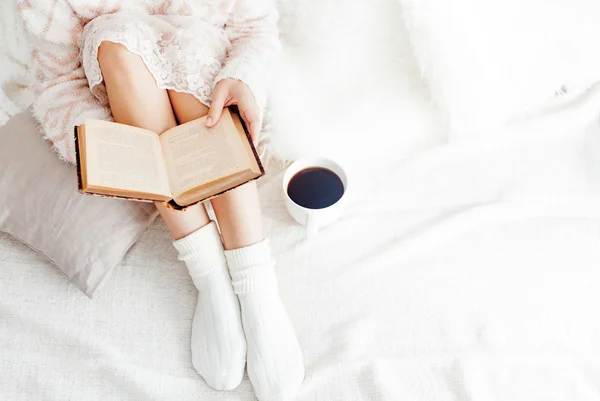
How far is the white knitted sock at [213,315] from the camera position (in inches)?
26.1

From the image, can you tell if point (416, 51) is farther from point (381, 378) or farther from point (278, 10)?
point (381, 378)

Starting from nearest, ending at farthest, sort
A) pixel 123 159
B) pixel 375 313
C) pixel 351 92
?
pixel 123 159 < pixel 375 313 < pixel 351 92

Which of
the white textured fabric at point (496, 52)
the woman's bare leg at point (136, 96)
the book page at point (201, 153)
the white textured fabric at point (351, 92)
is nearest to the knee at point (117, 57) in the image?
the woman's bare leg at point (136, 96)

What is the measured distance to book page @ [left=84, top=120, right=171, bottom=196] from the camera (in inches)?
22.4

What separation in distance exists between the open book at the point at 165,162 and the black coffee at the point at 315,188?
14cm

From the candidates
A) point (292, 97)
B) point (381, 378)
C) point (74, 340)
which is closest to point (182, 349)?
point (74, 340)

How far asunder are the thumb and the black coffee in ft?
0.52

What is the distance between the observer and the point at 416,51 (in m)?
0.78

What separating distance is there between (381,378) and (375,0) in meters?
0.56

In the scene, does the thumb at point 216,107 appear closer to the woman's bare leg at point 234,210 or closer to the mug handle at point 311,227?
the woman's bare leg at point 234,210

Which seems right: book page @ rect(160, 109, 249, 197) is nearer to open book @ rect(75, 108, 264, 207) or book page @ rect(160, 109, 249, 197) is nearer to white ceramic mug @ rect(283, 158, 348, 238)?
open book @ rect(75, 108, 264, 207)

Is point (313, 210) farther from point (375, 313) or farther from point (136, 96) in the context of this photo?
point (136, 96)

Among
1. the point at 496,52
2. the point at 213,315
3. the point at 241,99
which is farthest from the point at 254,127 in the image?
the point at 496,52

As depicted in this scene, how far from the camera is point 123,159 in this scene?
0.60 meters
